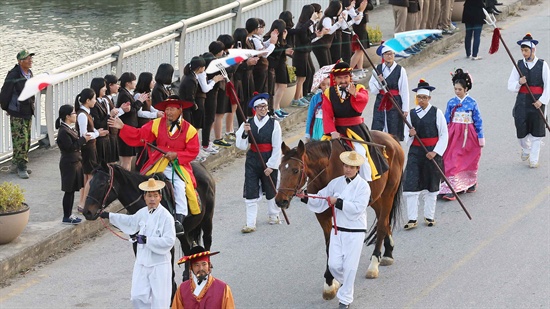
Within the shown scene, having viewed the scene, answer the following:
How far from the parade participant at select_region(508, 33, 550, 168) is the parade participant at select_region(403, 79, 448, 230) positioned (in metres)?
2.71

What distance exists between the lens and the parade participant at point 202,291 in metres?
10.7

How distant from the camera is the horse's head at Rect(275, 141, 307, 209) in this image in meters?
12.6

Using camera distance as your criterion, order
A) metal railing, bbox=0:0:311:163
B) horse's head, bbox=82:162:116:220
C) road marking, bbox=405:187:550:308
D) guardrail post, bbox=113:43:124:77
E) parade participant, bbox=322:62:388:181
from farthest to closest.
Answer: guardrail post, bbox=113:43:124:77
metal railing, bbox=0:0:311:163
parade participant, bbox=322:62:388:181
road marking, bbox=405:187:550:308
horse's head, bbox=82:162:116:220

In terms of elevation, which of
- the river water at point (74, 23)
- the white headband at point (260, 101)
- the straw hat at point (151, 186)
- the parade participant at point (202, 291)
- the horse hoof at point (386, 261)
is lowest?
the river water at point (74, 23)

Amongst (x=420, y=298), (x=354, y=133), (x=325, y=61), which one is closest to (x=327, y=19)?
(x=325, y=61)

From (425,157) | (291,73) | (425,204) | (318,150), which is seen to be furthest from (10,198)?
(291,73)

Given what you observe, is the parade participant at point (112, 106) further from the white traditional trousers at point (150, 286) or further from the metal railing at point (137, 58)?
the white traditional trousers at point (150, 286)

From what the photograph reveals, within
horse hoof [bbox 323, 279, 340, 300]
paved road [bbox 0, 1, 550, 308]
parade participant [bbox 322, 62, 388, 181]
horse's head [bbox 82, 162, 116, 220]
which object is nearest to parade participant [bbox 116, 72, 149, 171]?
paved road [bbox 0, 1, 550, 308]

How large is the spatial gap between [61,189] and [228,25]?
678 centimetres

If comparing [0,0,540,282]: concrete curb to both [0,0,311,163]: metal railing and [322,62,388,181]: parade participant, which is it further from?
[322,62,388,181]: parade participant

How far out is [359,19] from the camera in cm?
2161

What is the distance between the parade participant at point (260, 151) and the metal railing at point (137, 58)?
3358 millimetres

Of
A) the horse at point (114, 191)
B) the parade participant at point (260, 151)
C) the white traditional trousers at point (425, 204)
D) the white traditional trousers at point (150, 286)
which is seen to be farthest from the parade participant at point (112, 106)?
the white traditional trousers at point (150, 286)

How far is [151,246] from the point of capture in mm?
11875
